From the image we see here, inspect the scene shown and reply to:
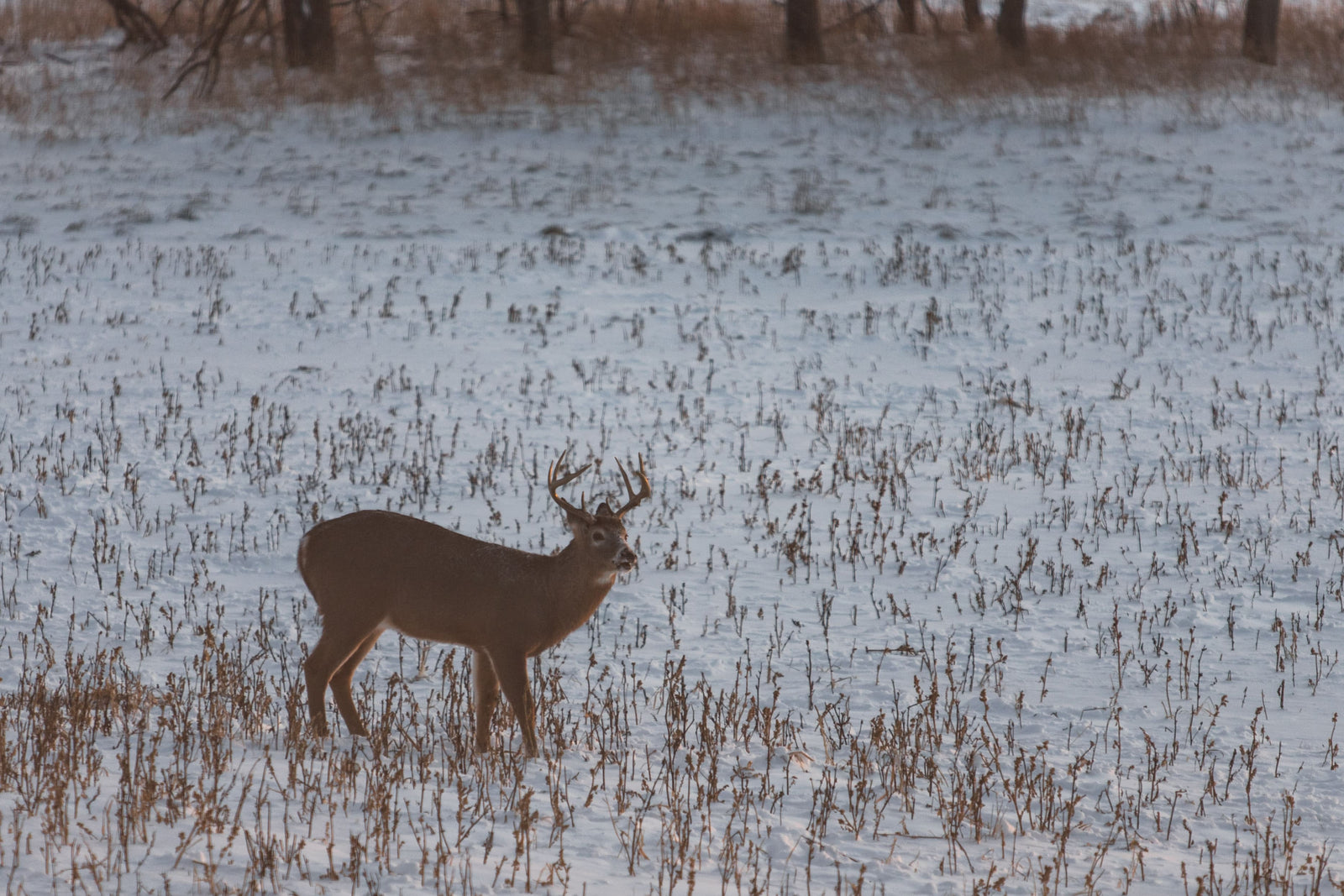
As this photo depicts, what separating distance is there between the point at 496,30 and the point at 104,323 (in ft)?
54.9

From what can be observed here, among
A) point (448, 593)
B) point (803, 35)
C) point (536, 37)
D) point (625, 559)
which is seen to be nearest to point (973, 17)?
point (803, 35)

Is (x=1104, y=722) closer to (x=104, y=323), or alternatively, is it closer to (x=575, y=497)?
(x=575, y=497)

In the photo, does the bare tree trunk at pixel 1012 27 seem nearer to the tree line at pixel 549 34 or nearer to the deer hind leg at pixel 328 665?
the tree line at pixel 549 34

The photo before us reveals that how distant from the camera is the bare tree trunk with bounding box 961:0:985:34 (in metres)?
28.9

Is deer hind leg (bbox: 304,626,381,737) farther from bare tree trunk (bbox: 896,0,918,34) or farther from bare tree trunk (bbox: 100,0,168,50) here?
bare tree trunk (bbox: 896,0,918,34)

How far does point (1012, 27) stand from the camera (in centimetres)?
2683

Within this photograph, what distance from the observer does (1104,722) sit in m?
6.49

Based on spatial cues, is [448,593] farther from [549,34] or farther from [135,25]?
[135,25]

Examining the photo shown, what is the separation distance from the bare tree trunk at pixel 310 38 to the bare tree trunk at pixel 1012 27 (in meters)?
13.5

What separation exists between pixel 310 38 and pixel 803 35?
10035 mm

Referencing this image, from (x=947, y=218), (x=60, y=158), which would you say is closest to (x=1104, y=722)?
(x=947, y=218)

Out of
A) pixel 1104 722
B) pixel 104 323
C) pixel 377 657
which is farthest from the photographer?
pixel 104 323

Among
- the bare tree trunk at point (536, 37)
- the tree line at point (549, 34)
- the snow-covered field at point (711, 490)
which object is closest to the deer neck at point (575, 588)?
the snow-covered field at point (711, 490)

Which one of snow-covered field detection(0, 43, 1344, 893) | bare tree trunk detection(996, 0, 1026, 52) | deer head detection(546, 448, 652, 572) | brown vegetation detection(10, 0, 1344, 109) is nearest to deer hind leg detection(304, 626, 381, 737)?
snow-covered field detection(0, 43, 1344, 893)
